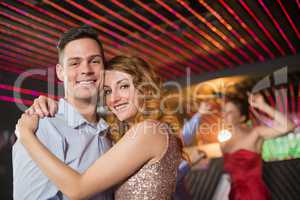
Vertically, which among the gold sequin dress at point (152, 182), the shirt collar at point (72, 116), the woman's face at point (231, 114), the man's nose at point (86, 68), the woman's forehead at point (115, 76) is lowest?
the gold sequin dress at point (152, 182)

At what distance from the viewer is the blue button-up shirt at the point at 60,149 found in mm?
1388

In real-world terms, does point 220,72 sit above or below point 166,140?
above

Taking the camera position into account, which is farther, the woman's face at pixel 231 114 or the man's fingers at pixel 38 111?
the woman's face at pixel 231 114

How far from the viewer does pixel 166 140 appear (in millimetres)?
1586

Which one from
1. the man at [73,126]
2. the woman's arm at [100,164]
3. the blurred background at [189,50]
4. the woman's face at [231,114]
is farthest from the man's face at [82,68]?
the woman's face at [231,114]

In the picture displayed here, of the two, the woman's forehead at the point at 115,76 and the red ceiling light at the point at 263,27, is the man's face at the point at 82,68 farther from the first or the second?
the red ceiling light at the point at 263,27

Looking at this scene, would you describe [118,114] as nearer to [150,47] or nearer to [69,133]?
[69,133]

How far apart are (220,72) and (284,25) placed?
4.60ft

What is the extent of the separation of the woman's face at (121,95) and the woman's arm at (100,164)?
15 cm

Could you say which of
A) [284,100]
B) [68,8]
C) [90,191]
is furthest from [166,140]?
[284,100]

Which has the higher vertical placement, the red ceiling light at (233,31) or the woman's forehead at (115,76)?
the red ceiling light at (233,31)

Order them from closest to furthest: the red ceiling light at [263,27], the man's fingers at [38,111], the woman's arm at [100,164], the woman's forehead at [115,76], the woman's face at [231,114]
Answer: the woman's arm at [100,164], the man's fingers at [38,111], the woman's forehead at [115,76], the red ceiling light at [263,27], the woman's face at [231,114]

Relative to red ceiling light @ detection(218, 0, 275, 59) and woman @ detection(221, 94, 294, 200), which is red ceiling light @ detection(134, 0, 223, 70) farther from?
woman @ detection(221, 94, 294, 200)

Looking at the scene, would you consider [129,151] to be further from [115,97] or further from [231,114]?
[231,114]
